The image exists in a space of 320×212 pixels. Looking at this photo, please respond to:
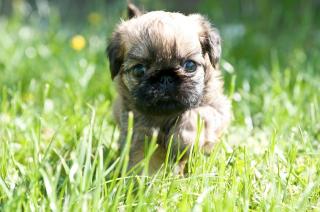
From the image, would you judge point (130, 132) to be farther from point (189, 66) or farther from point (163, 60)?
point (189, 66)

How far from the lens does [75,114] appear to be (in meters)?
4.20

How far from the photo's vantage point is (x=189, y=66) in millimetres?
3455

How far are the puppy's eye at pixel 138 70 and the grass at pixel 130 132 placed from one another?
307 mm

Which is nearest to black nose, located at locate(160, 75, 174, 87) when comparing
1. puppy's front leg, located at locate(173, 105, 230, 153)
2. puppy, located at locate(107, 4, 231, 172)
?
puppy, located at locate(107, 4, 231, 172)

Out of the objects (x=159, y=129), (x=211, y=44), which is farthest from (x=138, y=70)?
(x=211, y=44)

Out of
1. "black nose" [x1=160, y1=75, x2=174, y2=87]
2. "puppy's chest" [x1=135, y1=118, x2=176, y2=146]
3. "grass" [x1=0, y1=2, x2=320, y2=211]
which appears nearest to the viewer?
"grass" [x1=0, y1=2, x2=320, y2=211]

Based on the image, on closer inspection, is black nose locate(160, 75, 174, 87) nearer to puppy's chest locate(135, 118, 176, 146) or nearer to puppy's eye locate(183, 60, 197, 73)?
puppy's eye locate(183, 60, 197, 73)

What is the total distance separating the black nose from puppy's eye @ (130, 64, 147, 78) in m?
0.16

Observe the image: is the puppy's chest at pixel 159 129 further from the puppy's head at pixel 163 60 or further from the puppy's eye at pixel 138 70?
the puppy's eye at pixel 138 70

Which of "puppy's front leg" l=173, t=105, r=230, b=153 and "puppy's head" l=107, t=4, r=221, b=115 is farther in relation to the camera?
"puppy's front leg" l=173, t=105, r=230, b=153

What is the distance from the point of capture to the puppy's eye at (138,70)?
3442mm

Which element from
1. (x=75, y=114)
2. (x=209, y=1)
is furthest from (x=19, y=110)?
(x=209, y=1)

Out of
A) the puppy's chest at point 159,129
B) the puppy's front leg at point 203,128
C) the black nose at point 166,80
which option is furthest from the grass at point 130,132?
the black nose at point 166,80

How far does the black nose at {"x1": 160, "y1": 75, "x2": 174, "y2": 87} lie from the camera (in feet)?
10.8
